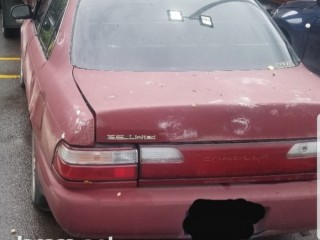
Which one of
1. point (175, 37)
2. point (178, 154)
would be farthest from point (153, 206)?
point (175, 37)

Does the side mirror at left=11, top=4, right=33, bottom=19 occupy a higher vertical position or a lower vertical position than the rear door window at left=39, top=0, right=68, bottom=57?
lower

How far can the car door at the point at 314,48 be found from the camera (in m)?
5.67

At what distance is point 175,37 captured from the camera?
3.00m

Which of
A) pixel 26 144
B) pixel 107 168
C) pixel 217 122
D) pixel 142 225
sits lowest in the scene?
pixel 26 144

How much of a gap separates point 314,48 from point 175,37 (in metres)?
3.24

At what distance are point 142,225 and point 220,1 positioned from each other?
1754mm

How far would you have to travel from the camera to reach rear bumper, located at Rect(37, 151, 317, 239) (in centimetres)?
226

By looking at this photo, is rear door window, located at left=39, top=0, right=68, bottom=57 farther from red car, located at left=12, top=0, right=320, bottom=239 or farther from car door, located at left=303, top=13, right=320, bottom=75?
car door, located at left=303, top=13, right=320, bottom=75

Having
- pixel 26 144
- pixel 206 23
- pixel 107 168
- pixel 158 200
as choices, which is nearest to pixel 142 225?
pixel 158 200

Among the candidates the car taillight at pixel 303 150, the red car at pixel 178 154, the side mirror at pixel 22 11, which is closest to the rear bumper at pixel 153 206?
the red car at pixel 178 154

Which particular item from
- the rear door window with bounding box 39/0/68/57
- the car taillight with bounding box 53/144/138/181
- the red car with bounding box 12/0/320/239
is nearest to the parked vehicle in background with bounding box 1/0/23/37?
the rear door window with bounding box 39/0/68/57

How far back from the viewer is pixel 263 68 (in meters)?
2.87

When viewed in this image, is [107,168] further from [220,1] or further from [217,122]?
[220,1]

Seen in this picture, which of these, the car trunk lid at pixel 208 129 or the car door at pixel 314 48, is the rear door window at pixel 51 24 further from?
the car door at pixel 314 48
